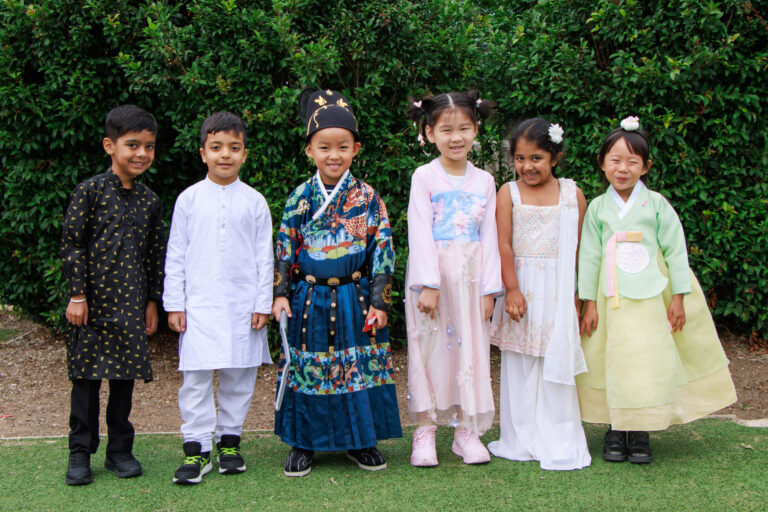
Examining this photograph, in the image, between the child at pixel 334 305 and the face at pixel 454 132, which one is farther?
the face at pixel 454 132

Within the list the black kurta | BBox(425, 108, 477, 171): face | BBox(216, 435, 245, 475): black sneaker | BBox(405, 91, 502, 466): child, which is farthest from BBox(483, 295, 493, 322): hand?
the black kurta

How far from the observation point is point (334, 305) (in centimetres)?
339

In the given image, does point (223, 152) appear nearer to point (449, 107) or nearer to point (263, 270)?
point (263, 270)

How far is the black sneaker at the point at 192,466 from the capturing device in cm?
328

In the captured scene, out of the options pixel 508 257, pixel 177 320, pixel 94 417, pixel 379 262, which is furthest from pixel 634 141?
pixel 94 417

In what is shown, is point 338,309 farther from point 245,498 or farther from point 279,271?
point 245,498

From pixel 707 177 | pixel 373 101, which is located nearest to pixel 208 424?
pixel 373 101

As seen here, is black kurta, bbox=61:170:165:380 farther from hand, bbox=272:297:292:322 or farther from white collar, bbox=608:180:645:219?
white collar, bbox=608:180:645:219

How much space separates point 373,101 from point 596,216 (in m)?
1.93

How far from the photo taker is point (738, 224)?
198 inches

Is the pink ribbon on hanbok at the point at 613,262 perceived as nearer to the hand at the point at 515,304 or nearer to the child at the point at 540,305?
the child at the point at 540,305

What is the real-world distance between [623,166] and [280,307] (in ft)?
6.26

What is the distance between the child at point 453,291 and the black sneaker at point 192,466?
106 centimetres

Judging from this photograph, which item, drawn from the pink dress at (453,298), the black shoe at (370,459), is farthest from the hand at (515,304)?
the black shoe at (370,459)
